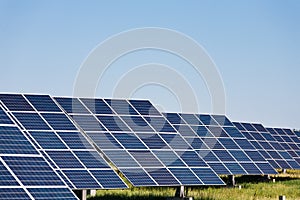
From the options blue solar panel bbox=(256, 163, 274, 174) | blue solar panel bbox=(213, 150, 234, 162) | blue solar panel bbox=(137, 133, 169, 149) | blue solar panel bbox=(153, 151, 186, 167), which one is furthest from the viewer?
blue solar panel bbox=(256, 163, 274, 174)

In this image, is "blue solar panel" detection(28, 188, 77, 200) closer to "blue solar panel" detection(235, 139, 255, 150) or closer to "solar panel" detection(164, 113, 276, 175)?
"solar panel" detection(164, 113, 276, 175)

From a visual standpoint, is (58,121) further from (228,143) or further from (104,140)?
(228,143)

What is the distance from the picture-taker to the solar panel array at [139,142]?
26.1 meters

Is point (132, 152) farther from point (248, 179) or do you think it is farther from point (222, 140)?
point (248, 179)

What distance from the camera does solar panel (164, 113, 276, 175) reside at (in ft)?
112

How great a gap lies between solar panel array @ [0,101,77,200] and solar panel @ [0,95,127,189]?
4.49 meters

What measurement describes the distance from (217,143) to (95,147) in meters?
9.47

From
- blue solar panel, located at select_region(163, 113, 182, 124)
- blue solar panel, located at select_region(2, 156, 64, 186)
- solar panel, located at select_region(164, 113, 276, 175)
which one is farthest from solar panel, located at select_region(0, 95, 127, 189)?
blue solar panel, located at select_region(163, 113, 182, 124)

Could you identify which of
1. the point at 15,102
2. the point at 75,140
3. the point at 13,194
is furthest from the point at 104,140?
the point at 13,194

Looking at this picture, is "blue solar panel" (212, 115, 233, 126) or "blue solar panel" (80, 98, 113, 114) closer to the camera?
"blue solar panel" (80, 98, 113, 114)

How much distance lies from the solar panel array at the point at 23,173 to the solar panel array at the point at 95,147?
0.03 meters

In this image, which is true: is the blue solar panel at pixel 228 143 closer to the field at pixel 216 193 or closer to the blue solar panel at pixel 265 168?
the blue solar panel at pixel 265 168

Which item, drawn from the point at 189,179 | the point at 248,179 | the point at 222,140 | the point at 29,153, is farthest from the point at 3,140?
the point at 248,179

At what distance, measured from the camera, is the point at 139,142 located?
28.0 m
